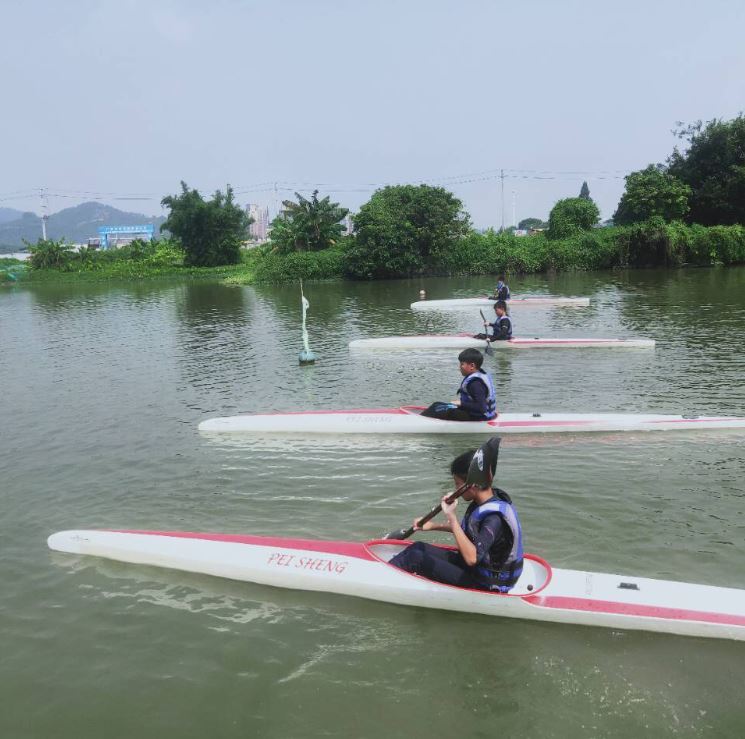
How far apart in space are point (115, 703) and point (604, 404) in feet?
Result: 35.6

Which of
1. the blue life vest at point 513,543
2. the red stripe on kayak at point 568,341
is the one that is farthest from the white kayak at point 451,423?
the red stripe on kayak at point 568,341

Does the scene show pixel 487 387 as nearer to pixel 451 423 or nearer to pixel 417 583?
pixel 451 423

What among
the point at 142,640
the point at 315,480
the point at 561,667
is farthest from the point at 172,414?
the point at 561,667

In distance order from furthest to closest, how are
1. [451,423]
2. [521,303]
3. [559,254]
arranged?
[559,254] → [521,303] → [451,423]

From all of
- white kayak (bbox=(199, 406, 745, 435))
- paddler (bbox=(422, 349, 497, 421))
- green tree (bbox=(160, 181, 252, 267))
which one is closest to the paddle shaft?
paddler (bbox=(422, 349, 497, 421))

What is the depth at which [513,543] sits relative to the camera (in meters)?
5.68

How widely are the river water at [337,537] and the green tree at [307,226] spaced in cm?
3554

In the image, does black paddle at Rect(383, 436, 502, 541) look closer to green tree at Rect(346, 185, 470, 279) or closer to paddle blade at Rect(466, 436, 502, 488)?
paddle blade at Rect(466, 436, 502, 488)

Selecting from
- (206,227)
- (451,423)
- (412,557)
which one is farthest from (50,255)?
(412,557)

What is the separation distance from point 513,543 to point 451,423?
18.4 ft

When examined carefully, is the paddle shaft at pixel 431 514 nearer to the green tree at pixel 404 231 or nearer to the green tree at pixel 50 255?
the green tree at pixel 404 231

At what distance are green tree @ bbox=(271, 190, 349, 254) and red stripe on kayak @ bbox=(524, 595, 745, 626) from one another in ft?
161

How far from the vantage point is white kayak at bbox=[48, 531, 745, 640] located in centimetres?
575

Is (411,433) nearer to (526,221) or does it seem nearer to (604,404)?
(604,404)
